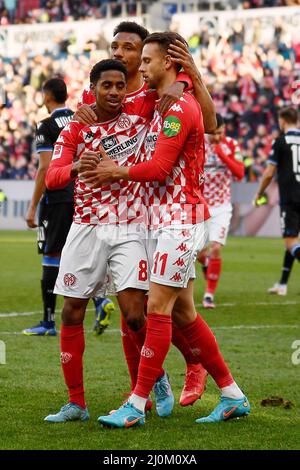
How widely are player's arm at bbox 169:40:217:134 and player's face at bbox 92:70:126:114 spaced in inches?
11.5

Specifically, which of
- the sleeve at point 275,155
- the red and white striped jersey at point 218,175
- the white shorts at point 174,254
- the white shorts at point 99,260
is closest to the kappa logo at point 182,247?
the white shorts at point 174,254

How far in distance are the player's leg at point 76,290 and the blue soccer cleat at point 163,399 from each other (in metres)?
0.40

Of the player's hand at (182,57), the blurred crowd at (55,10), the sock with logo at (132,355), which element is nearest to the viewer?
the player's hand at (182,57)

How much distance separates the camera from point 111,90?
4875 mm

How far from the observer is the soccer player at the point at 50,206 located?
8.29 meters

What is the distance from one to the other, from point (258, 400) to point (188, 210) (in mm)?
1407

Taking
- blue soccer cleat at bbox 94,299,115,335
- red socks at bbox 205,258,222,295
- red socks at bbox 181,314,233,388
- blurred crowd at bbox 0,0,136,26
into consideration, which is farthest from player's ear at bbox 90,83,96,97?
blurred crowd at bbox 0,0,136,26

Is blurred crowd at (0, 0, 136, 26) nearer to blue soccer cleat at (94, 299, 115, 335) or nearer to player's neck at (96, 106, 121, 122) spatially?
blue soccer cleat at (94, 299, 115, 335)

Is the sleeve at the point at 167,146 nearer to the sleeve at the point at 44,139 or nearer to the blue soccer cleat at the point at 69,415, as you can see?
the blue soccer cleat at the point at 69,415

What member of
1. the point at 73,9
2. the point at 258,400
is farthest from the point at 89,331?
the point at 73,9

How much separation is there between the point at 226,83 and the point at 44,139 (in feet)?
68.8

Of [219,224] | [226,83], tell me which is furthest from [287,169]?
[226,83]

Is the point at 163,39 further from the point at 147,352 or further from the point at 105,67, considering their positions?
the point at 147,352
